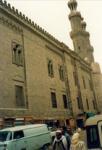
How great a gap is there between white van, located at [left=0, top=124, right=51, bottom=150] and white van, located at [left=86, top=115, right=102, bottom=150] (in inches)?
148

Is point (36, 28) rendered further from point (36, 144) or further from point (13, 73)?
point (36, 144)

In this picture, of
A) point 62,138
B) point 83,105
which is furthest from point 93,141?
point 83,105

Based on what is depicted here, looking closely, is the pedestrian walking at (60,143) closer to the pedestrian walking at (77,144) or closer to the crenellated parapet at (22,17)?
the pedestrian walking at (77,144)

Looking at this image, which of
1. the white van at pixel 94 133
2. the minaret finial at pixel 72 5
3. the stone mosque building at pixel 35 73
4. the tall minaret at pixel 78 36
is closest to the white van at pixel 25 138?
the stone mosque building at pixel 35 73

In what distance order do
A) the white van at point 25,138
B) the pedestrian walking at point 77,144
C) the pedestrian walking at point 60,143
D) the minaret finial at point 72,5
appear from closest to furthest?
1. the pedestrian walking at point 77,144
2. the pedestrian walking at point 60,143
3. the white van at point 25,138
4. the minaret finial at point 72,5

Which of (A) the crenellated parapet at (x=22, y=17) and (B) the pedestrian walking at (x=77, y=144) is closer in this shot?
(B) the pedestrian walking at (x=77, y=144)

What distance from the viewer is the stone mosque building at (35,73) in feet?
57.6

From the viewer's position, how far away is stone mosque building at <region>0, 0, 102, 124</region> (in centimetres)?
1755

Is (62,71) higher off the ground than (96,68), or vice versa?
(96,68)

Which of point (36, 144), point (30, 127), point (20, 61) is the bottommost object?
point (36, 144)

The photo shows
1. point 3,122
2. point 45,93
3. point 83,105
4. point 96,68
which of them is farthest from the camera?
point 96,68

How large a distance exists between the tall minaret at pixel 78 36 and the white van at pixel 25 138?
109 feet

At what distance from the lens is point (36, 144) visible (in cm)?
1315

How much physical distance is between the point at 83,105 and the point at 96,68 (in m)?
14.3
